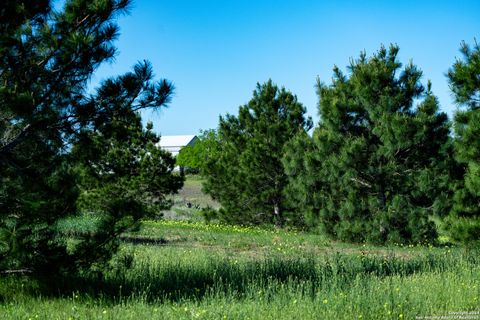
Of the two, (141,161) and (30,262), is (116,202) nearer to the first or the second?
(30,262)

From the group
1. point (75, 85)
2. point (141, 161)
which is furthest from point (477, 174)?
point (141, 161)

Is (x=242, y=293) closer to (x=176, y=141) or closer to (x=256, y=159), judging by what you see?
(x=256, y=159)

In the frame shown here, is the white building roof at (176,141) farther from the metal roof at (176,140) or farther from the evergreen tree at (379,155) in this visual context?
the evergreen tree at (379,155)

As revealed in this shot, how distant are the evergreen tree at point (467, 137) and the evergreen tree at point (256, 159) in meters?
10.6

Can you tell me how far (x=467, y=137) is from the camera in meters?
12.3

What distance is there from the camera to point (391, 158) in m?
16.8

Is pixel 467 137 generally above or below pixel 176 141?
below

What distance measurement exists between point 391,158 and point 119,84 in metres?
11.2

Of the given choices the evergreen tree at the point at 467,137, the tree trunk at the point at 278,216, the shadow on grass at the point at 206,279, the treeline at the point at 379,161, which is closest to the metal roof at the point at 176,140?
the tree trunk at the point at 278,216

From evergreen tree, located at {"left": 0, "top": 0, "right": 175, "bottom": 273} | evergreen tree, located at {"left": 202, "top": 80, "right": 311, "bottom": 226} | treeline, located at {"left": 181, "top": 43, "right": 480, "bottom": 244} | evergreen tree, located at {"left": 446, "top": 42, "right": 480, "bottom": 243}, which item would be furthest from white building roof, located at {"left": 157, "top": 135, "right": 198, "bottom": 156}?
evergreen tree, located at {"left": 0, "top": 0, "right": 175, "bottom": 273}

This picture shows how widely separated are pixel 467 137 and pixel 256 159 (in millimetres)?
11939

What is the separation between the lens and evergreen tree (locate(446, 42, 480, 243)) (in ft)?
39.8

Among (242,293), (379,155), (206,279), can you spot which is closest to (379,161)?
(379,155)

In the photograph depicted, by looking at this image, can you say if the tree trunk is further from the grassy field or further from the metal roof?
the metal roof
